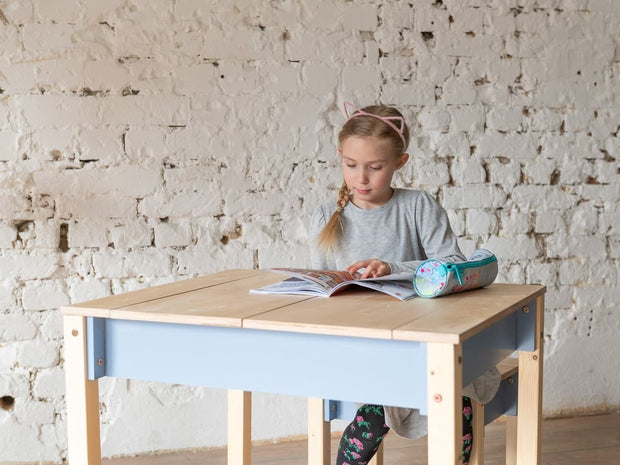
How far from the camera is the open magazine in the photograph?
5.98ft

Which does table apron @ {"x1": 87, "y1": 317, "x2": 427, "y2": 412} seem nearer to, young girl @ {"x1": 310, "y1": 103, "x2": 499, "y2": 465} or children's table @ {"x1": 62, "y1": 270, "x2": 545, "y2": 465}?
children's table @ {"x1": 62, "y1": 270, "x2": 545, "y2": 465}

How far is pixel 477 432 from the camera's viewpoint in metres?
2.28

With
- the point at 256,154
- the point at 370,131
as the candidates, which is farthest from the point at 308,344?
the point at 256,154

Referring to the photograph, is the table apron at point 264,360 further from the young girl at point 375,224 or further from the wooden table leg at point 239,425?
the wooden table leg at point 239,425

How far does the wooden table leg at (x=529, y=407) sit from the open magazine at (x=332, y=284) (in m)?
0.37

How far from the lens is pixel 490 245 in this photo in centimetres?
350

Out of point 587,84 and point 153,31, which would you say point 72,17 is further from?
point 587,84

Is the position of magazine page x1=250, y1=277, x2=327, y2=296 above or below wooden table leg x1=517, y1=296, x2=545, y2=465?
above

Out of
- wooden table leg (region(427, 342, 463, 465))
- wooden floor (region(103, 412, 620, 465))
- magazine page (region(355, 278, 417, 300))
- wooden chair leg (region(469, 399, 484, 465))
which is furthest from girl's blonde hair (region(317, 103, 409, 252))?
wooden floor (region(103, 412, 620, 465))

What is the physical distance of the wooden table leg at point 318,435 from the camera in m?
2.46

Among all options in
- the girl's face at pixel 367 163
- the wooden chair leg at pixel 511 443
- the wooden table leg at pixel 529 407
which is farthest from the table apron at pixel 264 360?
the wooden chair leg at pixel 511 443

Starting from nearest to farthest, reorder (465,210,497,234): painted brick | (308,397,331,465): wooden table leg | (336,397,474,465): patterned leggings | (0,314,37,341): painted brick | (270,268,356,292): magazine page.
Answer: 1. (270,268,356,292): magazine page
2. (336,397,474,465): patterned leggings
3. (308,397,331,465): wooden table leg
4. (0,314,37,341): painted brick
5. (465,210,497,234): painted brick

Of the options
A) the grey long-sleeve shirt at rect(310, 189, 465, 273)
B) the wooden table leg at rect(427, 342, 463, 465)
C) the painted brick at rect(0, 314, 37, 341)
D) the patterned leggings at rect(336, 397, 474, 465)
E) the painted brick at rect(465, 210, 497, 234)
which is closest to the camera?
the wooden table leg at rect(427, 342, 463, 465)

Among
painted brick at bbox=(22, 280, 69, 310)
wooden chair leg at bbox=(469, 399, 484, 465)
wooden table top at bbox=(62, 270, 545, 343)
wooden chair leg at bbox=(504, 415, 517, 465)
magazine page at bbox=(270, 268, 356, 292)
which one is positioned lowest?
wooden chair leg at bbox=(504, 415, 517, 465)
